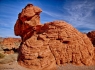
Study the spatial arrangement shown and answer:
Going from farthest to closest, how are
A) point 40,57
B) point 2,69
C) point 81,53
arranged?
1. point 81,53
2. point 40,57
3. point 2,69

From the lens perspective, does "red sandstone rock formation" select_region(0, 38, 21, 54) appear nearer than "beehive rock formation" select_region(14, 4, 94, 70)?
No

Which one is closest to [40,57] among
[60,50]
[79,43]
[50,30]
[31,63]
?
[31,63]

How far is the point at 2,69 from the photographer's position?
41.3ft

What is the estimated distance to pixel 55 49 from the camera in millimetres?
14258

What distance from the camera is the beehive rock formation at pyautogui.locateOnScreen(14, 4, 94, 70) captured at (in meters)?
13.4

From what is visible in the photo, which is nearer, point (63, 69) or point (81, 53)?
point (63, 69)

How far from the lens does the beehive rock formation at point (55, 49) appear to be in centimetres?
1339

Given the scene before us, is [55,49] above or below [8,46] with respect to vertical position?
above

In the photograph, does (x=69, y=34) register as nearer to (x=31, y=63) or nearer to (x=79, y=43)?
(x=79, y=43)

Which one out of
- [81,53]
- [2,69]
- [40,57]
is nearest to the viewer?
[2,69]

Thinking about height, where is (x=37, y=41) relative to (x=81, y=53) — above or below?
above

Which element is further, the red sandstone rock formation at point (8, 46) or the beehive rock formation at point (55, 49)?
the red sandstone rock formation at point (8, 46)

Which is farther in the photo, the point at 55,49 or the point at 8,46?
the point at 8,46

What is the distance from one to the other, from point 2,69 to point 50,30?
17.7 ft
